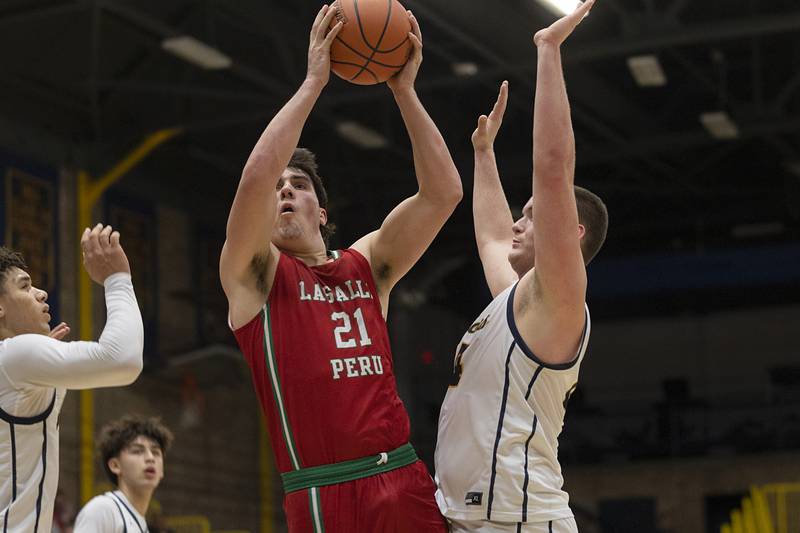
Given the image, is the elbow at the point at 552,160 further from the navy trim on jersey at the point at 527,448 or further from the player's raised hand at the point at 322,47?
the player's raised hand at the point at 322,47

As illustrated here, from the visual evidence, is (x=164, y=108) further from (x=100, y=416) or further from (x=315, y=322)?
(x=315, y=322)

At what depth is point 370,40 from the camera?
4.86 m

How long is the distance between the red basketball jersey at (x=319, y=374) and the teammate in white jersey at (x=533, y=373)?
28cm

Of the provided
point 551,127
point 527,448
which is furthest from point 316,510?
point 551,127

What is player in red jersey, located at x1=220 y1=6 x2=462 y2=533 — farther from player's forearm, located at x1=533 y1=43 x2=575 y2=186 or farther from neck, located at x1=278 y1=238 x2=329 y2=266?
player's forearm, located at x1=533 y1=43 x2=575 y2=186

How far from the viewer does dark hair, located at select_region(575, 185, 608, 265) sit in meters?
5.04

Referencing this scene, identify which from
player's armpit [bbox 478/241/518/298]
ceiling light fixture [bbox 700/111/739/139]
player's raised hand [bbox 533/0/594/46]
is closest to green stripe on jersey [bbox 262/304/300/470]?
player's armpit [bbox 478/241/518/298]

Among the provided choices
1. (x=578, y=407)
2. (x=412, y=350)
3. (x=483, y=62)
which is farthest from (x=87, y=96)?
(x=578, y=407)

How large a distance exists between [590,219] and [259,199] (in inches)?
52.8

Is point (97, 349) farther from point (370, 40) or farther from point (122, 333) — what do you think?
point (370, 40)

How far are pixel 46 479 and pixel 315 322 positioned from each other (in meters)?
1.37

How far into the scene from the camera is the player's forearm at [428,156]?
4945mm

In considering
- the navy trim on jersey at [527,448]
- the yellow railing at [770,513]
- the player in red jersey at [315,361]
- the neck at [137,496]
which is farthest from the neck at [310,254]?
the yellow railing at [770,513]

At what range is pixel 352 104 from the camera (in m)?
19.0
